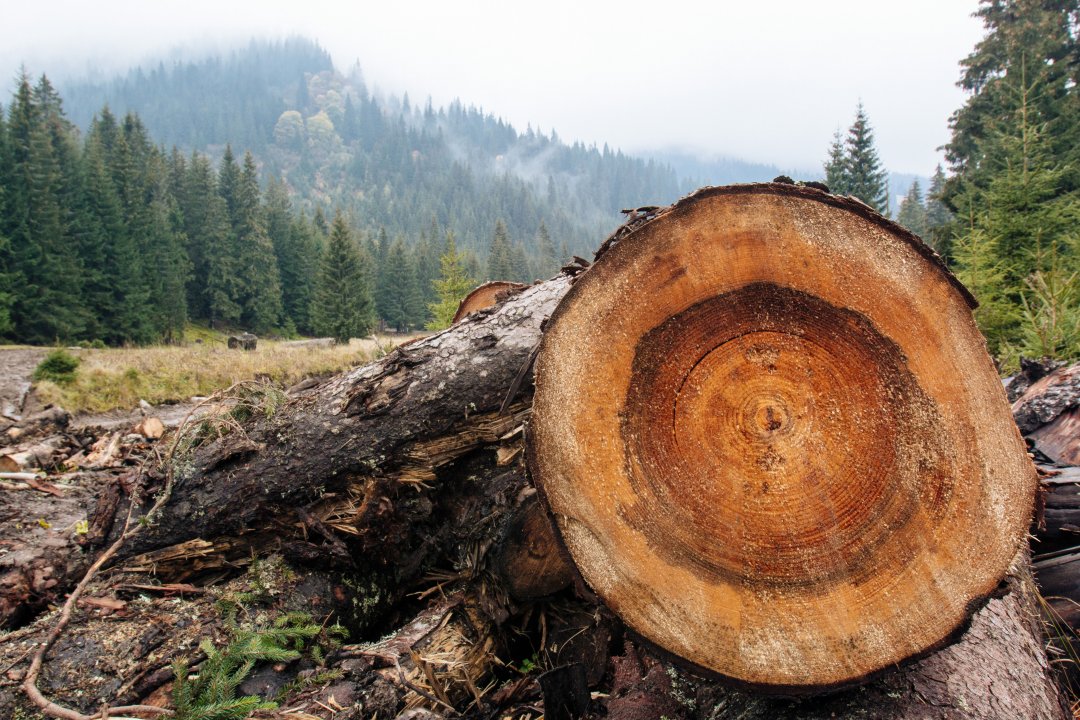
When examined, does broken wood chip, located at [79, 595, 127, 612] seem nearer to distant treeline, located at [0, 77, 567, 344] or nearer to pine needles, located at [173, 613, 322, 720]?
pine needles, located at [173, 613, 322, 720]

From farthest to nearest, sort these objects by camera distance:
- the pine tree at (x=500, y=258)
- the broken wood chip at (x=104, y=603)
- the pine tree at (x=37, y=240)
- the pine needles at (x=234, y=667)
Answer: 1. the pine tree at (x=500, y=258)
2. the pine tree at (x=37, y=240)
3. the broken wood chip at (x=104, y=603)
4. the pine needles at (x=234, y=667)

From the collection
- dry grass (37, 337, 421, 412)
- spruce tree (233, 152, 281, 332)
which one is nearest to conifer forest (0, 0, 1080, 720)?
dry grass (37, 337, 421, 412)

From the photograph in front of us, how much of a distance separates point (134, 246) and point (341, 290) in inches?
470

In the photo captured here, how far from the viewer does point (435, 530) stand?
314 cm

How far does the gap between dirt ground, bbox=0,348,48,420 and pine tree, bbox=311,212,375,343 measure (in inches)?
817

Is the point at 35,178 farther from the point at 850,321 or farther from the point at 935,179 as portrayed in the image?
the point at 935,179

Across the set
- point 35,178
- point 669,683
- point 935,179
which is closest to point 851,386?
point 669,683

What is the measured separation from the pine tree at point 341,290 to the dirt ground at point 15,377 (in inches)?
817

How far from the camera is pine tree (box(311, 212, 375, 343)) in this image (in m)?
38.0

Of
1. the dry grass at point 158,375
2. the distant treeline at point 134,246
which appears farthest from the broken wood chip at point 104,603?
the distant treeline at point 134,246

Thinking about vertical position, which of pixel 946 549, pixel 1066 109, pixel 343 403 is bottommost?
pixel 343 403

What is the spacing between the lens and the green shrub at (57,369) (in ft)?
39.6

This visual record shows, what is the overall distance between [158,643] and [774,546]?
2.59 m

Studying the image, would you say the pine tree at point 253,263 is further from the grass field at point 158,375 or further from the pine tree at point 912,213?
the pine tree at point 912,213
